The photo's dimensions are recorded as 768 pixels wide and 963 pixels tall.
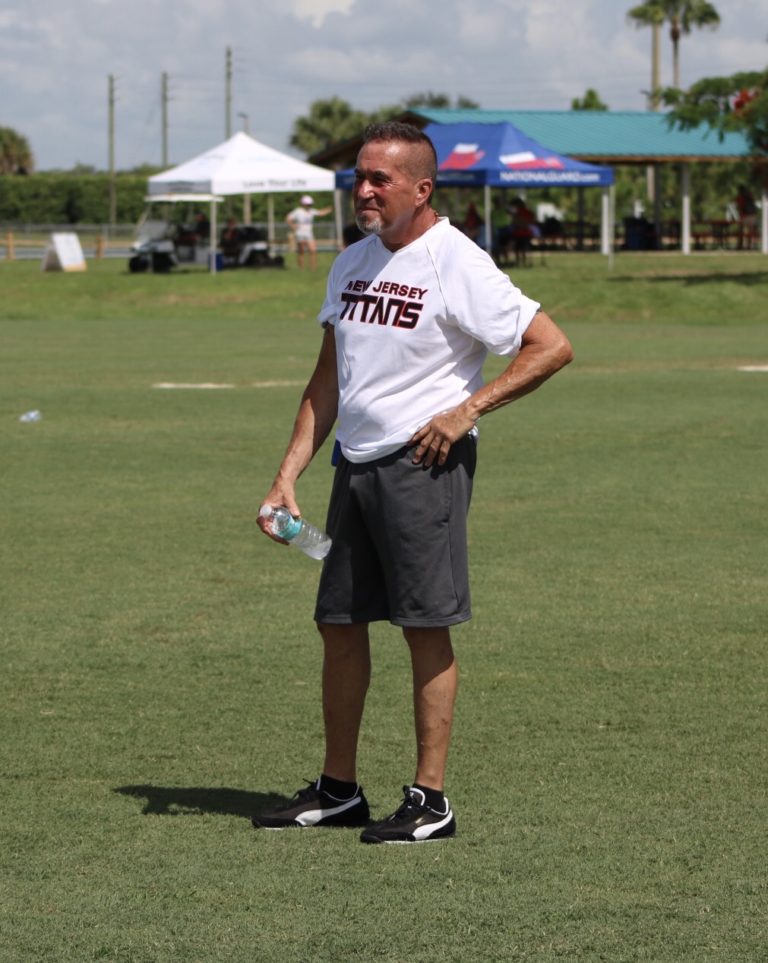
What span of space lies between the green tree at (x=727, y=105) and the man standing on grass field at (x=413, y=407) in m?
34.0

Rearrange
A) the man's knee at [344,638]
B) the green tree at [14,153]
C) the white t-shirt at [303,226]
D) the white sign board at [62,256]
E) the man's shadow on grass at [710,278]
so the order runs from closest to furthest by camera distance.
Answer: the man's knee at [344,638] → the man's shadow on grass at [710,278] → the white sign board at [62,256] → the white t-shirt at [303,226] → the green tree at [14,153]

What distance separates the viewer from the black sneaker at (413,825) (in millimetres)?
4918

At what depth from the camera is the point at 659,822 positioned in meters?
5.08

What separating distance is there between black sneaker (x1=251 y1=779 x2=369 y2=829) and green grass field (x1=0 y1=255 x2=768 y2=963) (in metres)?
0.06

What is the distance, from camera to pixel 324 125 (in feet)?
332

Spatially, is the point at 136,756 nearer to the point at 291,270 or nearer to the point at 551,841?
the point at 551,841

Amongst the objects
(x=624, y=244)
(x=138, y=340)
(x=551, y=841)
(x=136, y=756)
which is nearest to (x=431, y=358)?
(x=551, y=841)

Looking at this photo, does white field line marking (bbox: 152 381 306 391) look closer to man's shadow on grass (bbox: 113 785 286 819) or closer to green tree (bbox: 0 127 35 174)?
man's shadow on grass (bbox: 113 785 286 819)

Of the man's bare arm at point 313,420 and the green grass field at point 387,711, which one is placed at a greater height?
the man's bare arm at point 313,420

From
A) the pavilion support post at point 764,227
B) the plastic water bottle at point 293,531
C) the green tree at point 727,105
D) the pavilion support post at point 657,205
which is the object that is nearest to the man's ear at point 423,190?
the plastic water bottle at point 293,531

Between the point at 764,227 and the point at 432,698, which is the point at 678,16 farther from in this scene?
the point at 432,698

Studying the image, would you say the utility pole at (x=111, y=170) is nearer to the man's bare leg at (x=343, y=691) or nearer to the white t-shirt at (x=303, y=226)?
the white t-shirt at (x=303, y=226)

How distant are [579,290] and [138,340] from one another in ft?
36.4

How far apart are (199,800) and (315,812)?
1.52ft
